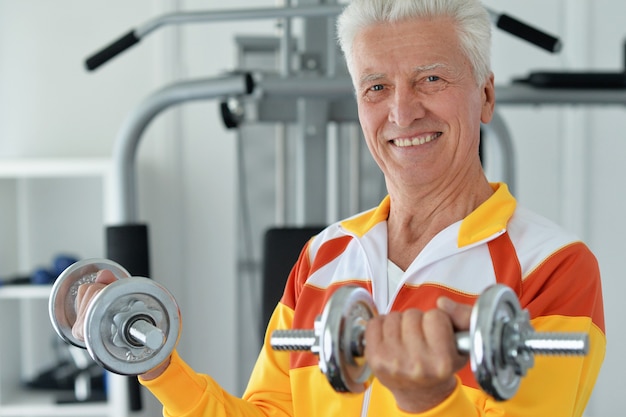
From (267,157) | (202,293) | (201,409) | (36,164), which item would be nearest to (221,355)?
(202,293)

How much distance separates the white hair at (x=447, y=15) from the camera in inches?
45.4

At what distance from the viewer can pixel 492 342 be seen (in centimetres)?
73

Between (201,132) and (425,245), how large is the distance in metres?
2.10

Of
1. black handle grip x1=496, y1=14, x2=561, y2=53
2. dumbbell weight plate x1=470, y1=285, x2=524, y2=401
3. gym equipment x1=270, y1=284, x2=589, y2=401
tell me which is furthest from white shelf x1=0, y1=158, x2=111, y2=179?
dumbbell weight plate x1=470, y1=285, x2=524, y2=401

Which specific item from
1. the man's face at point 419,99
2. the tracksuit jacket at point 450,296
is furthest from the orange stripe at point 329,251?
the man's face at point 419,99

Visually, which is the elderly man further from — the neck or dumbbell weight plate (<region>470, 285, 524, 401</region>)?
dumbbell weight plate (<region>470, 285, 524, 401</region>)

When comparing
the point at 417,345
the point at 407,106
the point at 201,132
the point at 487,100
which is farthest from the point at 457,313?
the point at 201,132

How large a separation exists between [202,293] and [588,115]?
1.61 meters

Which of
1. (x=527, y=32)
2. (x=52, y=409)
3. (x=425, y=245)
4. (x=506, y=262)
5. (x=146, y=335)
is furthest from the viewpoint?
(x=52, y=409)

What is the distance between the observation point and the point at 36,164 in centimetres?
292

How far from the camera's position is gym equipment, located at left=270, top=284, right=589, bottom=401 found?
729mm

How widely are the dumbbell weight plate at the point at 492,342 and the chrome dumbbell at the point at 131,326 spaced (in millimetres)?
396

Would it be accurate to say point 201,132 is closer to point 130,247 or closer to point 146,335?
point 130,247

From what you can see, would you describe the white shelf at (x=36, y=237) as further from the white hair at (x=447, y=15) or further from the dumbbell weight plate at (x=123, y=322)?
the dumbbell weight plate at (x=123, y=322)
